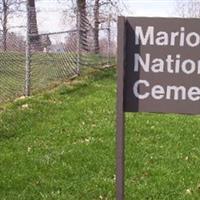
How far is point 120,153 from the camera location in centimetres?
429

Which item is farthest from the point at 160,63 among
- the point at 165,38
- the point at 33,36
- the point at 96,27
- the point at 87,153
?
the point at 96,27

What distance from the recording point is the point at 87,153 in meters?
7.55

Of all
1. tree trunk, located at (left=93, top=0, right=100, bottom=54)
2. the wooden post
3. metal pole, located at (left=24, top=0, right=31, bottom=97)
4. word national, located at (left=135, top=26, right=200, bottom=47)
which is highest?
word national, located at (left=135, top=26, right=200, bottom=47)

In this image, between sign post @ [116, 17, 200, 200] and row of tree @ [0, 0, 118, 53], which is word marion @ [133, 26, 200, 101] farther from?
row of tree @ [0, 0, 118, 53]

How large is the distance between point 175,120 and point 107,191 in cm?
418

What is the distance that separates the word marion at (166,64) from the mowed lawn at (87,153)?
1934 mm

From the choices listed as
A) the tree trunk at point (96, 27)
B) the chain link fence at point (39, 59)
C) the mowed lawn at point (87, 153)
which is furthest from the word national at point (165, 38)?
the tree trunk at point (96, 27)

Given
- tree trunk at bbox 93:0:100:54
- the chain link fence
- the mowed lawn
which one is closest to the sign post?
the mowed lawn

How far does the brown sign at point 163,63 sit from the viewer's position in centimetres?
415

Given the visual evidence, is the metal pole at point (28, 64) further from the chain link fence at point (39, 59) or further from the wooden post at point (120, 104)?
the wooden post at point (120, 104)

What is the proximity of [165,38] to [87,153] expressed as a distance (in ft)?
11.8

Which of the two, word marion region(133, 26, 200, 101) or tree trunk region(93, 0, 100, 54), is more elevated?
word marion region(133, 26, 200, 101)

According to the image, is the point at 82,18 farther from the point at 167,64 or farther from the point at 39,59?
the point at 167,64

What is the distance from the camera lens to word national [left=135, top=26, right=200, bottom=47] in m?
4.16
